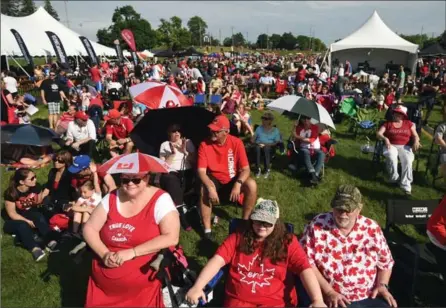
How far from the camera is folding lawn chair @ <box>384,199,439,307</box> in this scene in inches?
130

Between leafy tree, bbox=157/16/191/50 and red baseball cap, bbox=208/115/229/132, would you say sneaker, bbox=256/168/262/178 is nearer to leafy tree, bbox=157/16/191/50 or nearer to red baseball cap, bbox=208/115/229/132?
red baseball cap, bbox=208/115/229/132

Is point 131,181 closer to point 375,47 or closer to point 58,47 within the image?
point 58,47

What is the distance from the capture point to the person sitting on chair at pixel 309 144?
6465 millimetres

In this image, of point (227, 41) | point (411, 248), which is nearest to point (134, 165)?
point (411, 248)

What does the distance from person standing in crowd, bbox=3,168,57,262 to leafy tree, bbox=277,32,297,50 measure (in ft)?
331

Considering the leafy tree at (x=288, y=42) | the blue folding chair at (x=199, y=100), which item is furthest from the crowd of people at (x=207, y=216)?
the leafy tree at (x=288, y=42)

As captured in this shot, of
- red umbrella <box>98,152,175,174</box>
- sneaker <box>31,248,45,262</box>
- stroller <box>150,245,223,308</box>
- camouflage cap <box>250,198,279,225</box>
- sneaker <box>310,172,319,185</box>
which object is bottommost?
sneaker <box>31,248,45,262</box>

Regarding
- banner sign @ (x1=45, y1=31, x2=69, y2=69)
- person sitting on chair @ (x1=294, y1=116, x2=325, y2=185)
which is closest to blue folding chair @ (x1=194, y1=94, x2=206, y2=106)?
person sitting on chair @ (x1=294, y1=116, x2=325, y2=185)

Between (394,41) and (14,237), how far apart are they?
21062 millimetres

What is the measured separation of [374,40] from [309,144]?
16.4 m

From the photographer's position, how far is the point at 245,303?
278 cm

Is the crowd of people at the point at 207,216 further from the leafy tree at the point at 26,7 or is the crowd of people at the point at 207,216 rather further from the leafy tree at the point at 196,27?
the leafy tree at the point at 196,27

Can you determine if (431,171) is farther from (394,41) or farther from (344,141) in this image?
(394,41)

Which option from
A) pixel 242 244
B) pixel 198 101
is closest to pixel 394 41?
pixel 198 101
